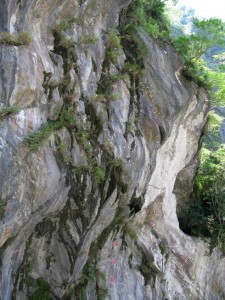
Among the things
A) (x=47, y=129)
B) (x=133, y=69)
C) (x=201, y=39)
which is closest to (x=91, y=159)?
(x=47, y=129)

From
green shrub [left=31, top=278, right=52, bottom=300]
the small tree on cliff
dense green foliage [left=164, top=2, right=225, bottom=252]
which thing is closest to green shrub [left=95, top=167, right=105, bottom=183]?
green shrub [left=31, top=278, right=52, bottom=300]

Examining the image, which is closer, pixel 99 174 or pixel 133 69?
pixel 99 174

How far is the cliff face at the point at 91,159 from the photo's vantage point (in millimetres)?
6371

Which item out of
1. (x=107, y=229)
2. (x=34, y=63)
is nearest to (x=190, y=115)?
(x=107, y=229)

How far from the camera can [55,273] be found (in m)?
8.33

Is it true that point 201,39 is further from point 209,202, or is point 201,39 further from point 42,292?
point 42,292

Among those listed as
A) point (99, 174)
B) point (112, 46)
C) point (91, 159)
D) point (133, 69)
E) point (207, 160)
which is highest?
point (112, 46)

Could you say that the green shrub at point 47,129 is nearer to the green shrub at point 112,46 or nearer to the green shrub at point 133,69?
the green shrub at point 112,46

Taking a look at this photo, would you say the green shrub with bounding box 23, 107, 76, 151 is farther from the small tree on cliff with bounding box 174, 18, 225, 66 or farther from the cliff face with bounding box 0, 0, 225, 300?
the small tree on cliff with bounding box 174, 18, 225, 66

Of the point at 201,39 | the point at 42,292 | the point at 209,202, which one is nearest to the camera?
the point at 42,292

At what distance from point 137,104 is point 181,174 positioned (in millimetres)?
4677

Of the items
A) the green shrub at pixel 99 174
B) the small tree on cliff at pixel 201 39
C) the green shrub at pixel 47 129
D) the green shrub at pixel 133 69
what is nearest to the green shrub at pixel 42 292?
the green shrub at pixel 99 174

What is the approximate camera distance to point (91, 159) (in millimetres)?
7691

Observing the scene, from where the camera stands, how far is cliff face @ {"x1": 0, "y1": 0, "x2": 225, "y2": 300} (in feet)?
20.9
